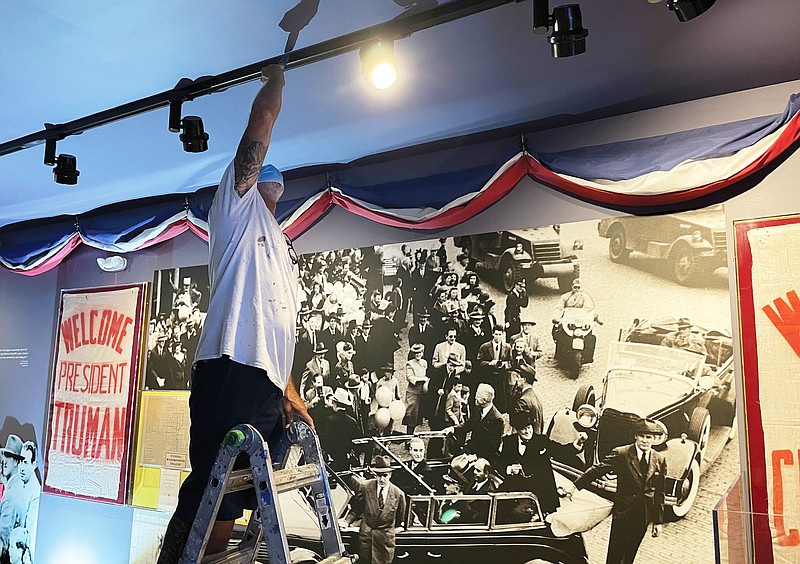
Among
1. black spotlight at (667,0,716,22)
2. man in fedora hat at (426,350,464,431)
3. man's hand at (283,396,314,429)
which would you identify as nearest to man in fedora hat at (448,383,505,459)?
man in fedora hat at (426,350,464,431)

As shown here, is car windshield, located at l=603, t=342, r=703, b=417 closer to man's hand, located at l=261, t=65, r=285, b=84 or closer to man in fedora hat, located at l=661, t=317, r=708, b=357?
man in fedora hat, located at l=661, t=317, r=708, b=357

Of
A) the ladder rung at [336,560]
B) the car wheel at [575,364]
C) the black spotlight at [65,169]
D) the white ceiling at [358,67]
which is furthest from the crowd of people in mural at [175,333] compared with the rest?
the car wheel at [575,364]

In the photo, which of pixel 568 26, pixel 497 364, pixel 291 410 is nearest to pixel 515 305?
pixel 497 364

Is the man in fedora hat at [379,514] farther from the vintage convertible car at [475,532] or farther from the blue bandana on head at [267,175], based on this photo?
the blue bandana on head at [267,175]

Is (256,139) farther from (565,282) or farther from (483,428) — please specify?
(483,428)

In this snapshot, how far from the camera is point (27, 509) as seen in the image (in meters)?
3.98

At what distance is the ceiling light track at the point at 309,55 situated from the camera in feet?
5.81

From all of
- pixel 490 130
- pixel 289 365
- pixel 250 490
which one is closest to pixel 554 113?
pixel 490 130

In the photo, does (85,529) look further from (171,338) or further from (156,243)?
(156,243)

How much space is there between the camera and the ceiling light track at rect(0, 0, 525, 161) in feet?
5.81

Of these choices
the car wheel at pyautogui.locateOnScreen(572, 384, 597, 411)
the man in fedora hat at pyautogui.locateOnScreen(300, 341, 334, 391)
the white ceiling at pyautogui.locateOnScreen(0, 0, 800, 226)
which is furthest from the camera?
the man in fedora hat at pyautogui.locateOnScreen(300, 341, 334, 391)

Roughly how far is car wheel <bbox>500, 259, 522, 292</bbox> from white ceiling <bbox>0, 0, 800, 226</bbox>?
0.64 meters

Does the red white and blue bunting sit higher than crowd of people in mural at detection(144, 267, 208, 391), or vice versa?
the red white and blue bunting

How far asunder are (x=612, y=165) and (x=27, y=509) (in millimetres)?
4079
